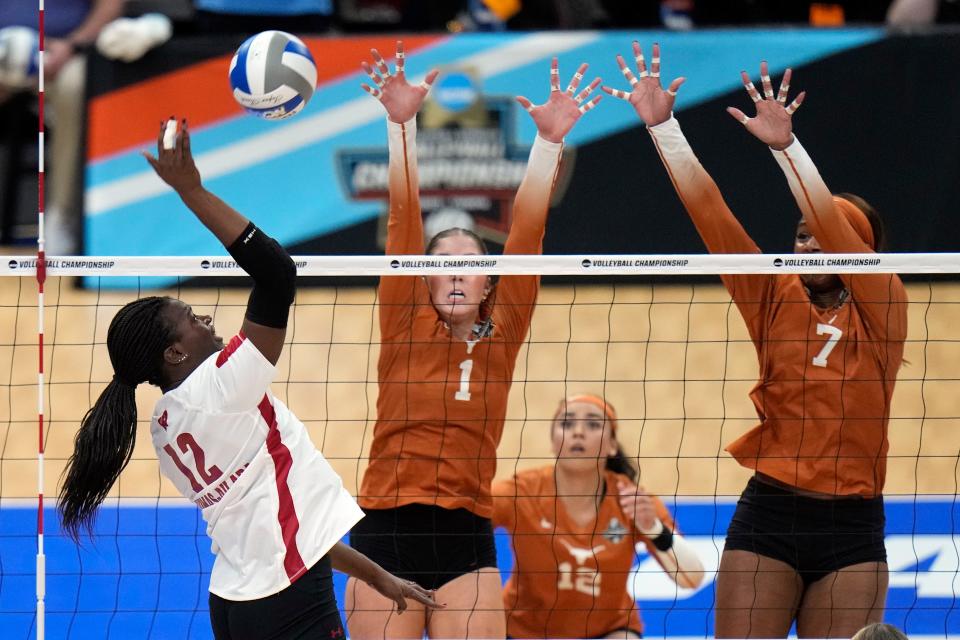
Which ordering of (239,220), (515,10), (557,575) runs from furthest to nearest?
(515,10) → (557,575) → (239,220)

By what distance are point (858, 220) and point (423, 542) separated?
2079mm

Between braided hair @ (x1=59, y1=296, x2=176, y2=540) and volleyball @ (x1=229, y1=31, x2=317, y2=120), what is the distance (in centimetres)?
157

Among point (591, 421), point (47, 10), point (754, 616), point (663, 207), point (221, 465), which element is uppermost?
point (47, 10)

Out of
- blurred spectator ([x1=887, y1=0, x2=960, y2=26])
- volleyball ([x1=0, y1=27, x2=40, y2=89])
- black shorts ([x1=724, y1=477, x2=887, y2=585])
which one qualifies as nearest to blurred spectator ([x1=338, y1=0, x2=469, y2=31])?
volleyball ([x1=0, y1=27, x2=40, y2=89])

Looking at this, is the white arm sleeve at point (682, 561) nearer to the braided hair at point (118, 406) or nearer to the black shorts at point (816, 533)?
the black shorts at point (816, 533)

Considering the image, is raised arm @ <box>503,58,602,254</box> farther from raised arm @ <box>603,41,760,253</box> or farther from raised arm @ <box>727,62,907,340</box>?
raised arm @ <box>727,62,907,340</box>

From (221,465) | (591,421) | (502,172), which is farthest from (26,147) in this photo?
(221,465)

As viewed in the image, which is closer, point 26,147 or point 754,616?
point 754,616

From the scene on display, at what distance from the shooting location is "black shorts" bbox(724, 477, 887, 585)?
4922mm

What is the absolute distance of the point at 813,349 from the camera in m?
5.00

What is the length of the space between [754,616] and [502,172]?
4397 mm

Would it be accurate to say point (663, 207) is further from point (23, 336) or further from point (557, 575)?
point (23, 336)

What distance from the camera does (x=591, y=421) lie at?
5922 mm

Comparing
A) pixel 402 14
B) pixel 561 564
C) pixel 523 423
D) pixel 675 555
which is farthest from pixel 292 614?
pixel 402 14
